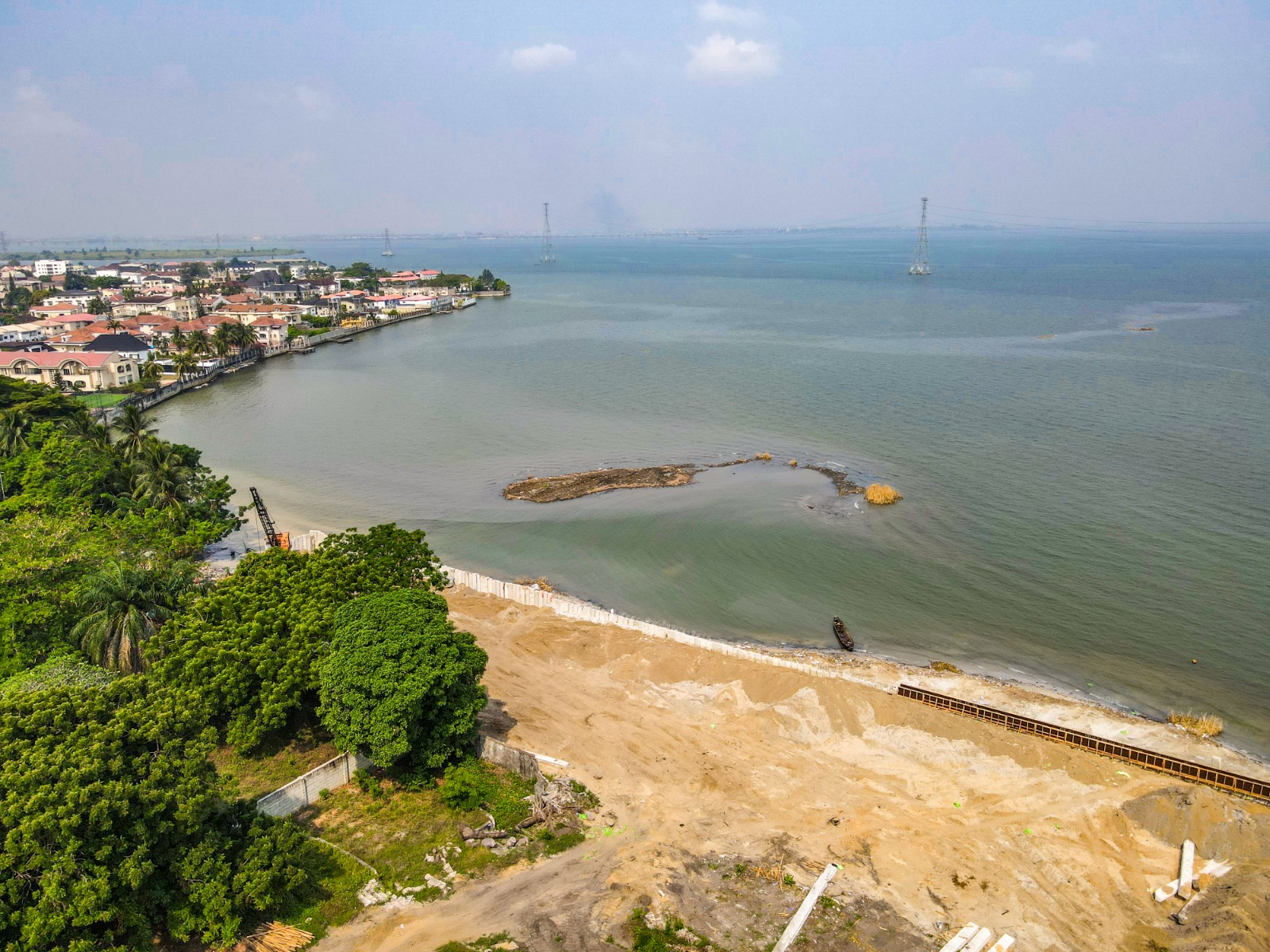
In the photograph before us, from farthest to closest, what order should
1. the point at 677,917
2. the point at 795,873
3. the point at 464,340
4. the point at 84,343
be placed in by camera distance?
the point at 464,340
the point at 84,343
the point at 795,873
the point at 677,917

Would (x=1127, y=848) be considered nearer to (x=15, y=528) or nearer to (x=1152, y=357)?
(x=15, y=528)

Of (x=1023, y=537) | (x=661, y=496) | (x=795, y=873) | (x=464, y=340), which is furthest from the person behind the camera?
(x=464, y=340)

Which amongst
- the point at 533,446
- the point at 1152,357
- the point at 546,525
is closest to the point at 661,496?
the point at 546,525

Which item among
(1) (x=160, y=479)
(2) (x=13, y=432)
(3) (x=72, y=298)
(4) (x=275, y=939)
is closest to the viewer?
(4) (x=275, y=939)

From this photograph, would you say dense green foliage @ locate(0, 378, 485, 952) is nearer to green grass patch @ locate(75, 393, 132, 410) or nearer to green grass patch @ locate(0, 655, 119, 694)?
green grass patch @ locate(0, 655, 119, 694)

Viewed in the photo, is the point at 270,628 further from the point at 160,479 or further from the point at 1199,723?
the point at 1199,723

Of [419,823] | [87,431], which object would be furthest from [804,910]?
[87,431]

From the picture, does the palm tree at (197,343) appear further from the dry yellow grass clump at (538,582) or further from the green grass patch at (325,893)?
the green grass patch at (325,893)
